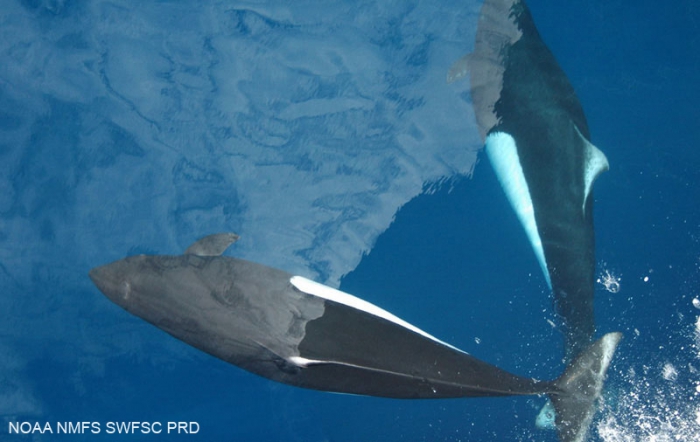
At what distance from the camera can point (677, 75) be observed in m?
5.15

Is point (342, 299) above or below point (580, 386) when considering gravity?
above

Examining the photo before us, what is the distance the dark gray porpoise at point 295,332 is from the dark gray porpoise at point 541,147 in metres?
0.58

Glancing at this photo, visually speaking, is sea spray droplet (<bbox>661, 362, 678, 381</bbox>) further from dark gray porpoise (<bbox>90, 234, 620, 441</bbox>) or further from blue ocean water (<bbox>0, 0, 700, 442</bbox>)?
dark gray porpoise (<bbox>90, 234, 620, 441</bbox>)

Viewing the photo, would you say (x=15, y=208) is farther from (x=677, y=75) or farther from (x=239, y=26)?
(x=677, y=75)

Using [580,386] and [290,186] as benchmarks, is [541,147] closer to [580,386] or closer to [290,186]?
[580,386]

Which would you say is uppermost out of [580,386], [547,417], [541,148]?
[541,148]

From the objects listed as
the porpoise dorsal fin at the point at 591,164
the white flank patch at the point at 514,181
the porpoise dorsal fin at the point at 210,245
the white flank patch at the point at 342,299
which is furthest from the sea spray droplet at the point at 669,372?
the porpoise dorsal fin at the point at 210,245

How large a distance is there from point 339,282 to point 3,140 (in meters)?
3.44

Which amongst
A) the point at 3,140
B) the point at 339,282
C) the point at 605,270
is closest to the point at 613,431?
the point at 605,270

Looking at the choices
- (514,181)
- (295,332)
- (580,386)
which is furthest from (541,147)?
(295,332)

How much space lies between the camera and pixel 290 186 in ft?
16.8

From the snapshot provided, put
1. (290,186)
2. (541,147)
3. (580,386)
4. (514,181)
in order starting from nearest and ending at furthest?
(580,386) → (541,147) → (514,181) → (290,186)

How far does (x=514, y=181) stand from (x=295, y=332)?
2.39 meters

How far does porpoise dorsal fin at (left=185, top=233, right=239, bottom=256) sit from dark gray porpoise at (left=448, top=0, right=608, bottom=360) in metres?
2.48
